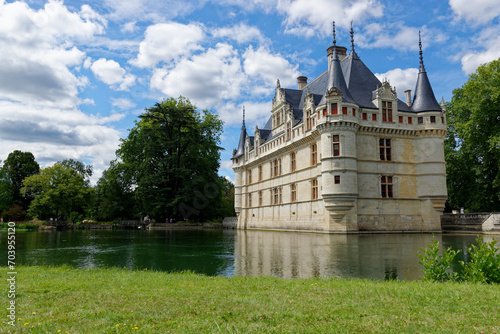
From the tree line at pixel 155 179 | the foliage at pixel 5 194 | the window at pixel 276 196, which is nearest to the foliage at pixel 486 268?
the window at pixel 276 196

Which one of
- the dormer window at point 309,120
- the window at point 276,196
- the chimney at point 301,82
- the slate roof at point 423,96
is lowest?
the window at point 276,196

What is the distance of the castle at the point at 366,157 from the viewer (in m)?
28.0

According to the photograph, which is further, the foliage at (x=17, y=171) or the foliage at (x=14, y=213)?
the foliage at (x=17, y=171)

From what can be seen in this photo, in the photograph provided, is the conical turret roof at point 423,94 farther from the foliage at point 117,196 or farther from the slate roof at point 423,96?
the foliage at point 117,196

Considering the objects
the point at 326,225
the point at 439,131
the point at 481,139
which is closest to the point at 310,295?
the point at 326,225

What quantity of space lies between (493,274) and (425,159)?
24.6m

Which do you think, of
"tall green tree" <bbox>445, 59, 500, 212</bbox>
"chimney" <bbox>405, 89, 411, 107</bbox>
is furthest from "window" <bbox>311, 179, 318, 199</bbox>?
"tall green tree" <bbox>445, 59, 500, 212</bbox>

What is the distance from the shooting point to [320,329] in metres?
4.14

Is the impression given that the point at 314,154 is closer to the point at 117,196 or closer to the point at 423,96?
the point at 423,96

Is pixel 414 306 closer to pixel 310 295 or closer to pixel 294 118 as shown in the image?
pixel 310 295

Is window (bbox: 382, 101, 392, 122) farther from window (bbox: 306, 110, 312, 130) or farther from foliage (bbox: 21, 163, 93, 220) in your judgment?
foliage (bbox: 21, 163, 93, 220)

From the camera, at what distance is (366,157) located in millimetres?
29484

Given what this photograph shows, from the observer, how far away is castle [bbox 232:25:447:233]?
92.0 ft

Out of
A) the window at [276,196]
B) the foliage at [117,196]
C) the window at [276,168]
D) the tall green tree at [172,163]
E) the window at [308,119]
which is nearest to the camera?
the window at [308,119]
